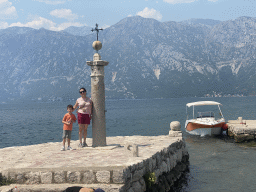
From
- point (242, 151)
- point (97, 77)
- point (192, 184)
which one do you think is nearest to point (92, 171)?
point (97, 77)

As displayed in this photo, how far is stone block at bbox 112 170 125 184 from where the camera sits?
273 inches

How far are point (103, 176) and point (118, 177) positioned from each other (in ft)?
1.29

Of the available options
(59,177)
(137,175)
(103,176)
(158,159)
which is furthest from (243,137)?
(59,177)

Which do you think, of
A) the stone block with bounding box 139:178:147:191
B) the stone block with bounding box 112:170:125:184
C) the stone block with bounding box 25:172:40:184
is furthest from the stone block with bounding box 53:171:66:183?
the stone block with bounding box 139:178:147:191

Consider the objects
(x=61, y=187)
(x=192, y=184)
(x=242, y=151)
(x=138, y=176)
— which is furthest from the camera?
(x=242, y=151)

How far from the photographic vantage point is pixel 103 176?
6996 mm

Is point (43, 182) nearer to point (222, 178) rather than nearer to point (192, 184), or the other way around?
point (192, 184)

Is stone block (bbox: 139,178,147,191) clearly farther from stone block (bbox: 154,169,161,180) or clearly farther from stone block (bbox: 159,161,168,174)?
stone block (bbox: 159,161,168,174)

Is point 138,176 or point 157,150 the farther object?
point 157,150

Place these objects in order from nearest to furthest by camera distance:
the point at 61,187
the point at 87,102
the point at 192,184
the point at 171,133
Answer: the point at 61,187
the point at 87,102
the point at 192,184
the point at 171,133

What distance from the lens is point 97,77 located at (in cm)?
1080

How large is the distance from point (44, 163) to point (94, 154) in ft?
6.03

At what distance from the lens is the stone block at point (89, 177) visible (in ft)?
23.1

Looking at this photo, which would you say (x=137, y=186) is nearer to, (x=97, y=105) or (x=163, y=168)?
(x=163, y=168)
